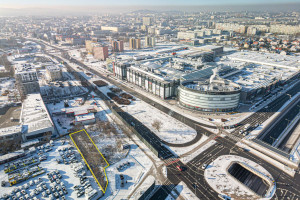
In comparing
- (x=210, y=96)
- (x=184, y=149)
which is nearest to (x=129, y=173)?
(x=184, y=149)

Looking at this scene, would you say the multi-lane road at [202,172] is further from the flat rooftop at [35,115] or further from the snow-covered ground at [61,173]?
the flat rooftop at [35,115]

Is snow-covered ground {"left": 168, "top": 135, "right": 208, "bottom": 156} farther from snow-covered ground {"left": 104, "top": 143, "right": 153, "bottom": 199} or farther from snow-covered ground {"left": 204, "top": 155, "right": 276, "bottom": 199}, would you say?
snow-covered ground {"left": 104, "top": 143, "right": 153, "bottom": 199}

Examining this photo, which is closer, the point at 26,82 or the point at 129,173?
the point at 129,173

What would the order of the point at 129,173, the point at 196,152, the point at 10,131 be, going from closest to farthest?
1. the point at 129,173
2. the point at 196,152
3. the point at 10,131

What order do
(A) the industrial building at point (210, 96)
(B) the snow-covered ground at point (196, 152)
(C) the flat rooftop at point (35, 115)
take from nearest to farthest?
(B) the snow-covered ground at point (196, 152) < (C) the flat rooftop at point (35, 115) < (A) the industrial building at point (210, 96)

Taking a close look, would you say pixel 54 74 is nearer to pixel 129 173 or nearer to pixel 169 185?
pixel 129 173

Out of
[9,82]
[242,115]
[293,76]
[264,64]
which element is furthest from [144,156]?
[264,64]

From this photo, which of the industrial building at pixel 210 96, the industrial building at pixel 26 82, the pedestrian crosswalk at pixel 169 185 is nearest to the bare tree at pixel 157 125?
the industrial building at pixel 210 96
